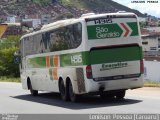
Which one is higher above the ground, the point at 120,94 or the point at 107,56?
the point at 107,56

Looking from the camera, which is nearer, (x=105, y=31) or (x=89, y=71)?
(x=89, y=71)

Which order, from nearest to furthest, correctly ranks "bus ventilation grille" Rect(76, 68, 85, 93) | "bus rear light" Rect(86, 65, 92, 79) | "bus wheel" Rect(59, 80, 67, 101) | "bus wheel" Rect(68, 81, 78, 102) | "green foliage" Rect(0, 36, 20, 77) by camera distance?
"bus rear light" Rect(86, 65, 92, 79)
"bus ventilation grille" Rect(76, 68, 85, 93)
"bus wheel" Rect(68, 81, 78, 102)
"bus wheel" Rect(59, 80, 67, 101)
"green foliage" Rect(0, 36, 20, 77)

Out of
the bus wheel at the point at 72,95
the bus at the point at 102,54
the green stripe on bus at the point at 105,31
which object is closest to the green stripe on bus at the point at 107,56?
the bus at the point at 102,54

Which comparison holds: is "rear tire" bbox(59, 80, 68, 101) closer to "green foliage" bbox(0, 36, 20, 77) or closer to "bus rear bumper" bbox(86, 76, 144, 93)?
"bus rear bumper" bbox(86, 76, 144, 93)

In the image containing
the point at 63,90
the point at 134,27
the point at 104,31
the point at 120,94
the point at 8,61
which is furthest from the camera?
the point at 8,61

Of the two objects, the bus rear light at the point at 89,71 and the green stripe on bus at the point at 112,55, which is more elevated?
the green stripe on bus at the point at 112,55

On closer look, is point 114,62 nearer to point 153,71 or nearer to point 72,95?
point 72,95

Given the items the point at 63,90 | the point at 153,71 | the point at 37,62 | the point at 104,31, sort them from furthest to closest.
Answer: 1. the point at 153,71
2. the point at 37,62
3. the point at 63,90
4. the point at 104,31

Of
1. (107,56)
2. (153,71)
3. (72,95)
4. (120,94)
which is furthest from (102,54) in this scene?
(153,71)

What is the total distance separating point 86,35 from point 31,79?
9.73 metres

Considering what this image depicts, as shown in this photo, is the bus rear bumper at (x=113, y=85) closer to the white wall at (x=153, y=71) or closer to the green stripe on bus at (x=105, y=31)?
the green stripe on bus at (x=105, y=31)

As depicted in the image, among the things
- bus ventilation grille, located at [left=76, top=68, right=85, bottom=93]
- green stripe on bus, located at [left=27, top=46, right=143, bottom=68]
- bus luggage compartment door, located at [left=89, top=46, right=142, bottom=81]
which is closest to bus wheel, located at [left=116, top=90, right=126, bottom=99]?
bus luggage compartment door, located at [left=89, top=46, right=142, bottom=81]

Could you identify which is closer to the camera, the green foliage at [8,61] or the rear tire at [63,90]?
the rear tire at [63,90]

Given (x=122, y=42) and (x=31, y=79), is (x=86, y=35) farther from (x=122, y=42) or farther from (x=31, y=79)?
(x=31, y=79)
